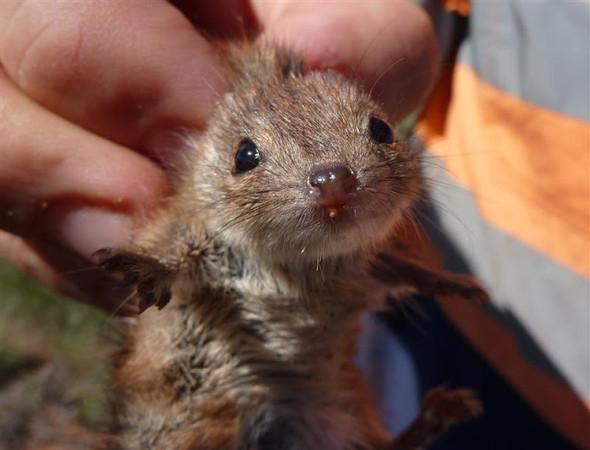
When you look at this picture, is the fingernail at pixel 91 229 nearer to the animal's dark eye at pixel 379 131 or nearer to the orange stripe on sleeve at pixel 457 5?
the animal's dark eye at pixel 379 131

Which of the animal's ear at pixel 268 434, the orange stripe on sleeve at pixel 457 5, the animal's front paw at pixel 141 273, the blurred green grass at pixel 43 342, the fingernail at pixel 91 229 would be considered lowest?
the blurred green grass at pixel 43 342

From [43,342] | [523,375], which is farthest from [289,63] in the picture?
[43,342]

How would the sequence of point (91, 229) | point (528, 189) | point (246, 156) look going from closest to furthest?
point (246, 156) < point (91, 229) < point (528, 189)

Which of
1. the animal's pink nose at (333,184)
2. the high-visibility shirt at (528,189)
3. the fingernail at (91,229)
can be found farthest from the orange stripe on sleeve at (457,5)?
the fingernail at (91,229)

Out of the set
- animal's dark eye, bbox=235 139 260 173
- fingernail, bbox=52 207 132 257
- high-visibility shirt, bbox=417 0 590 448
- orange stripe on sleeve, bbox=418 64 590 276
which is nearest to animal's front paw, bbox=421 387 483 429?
high-visibility shirt, bbox=417 0 590 448

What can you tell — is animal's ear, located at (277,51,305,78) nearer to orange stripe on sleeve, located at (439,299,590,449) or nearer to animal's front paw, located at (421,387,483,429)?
animal's front paw, located at (421,387,483,429)

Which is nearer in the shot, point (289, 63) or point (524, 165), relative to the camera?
point (289, 63)

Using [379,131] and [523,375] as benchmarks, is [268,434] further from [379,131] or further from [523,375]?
[523,375]
